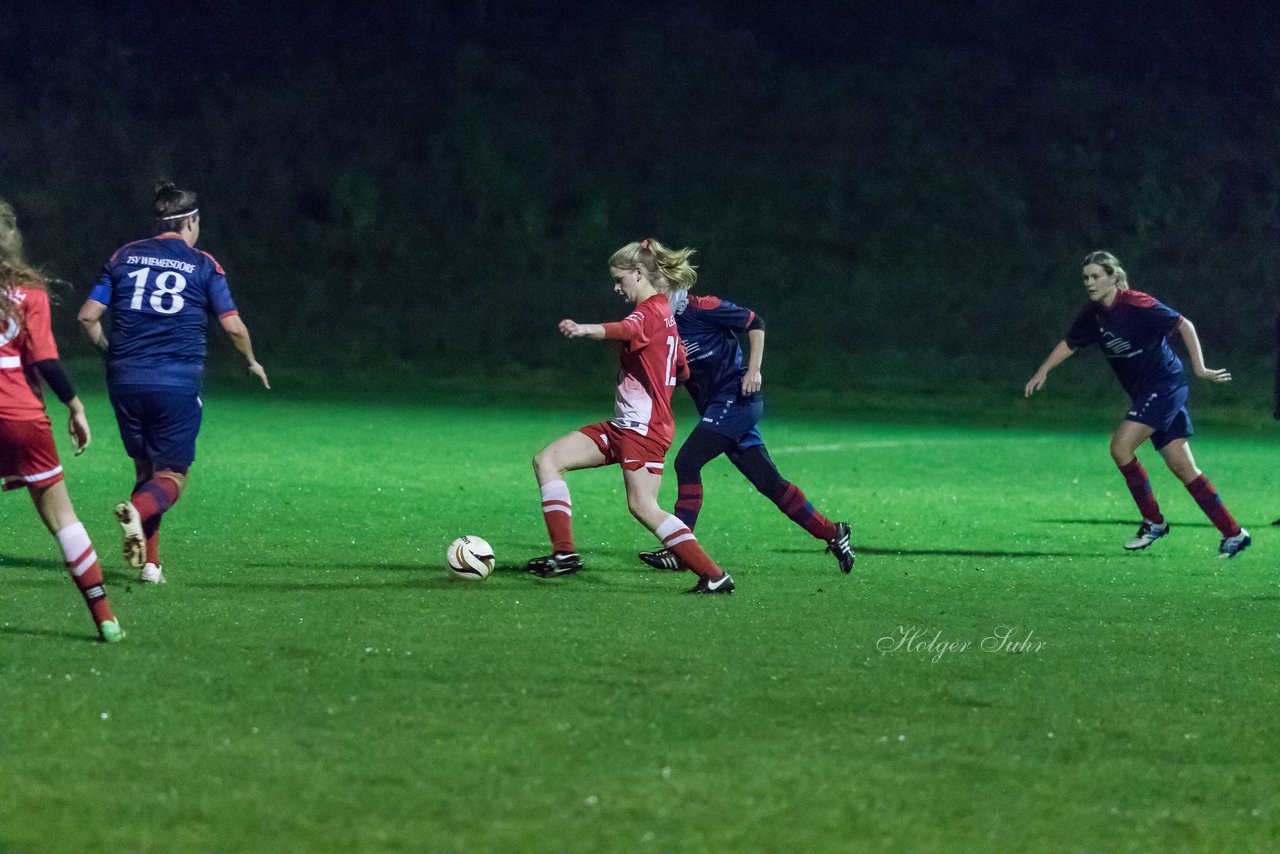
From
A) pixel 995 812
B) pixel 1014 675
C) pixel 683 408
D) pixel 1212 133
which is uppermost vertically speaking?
pixel 995 812

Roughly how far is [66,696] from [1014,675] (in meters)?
3.21

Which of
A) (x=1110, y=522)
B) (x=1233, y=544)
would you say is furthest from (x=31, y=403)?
(x=1110, y=522)

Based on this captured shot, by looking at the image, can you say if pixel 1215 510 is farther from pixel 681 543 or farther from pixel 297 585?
pixel 297 585

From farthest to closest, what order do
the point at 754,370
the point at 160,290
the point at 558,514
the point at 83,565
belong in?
1. the point at 754,370
2. the point at 558,514
3. the point at 160,290
4. the point at 83,565

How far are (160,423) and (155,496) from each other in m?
0.37

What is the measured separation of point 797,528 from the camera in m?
10.3

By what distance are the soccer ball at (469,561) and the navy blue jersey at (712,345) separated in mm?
1408

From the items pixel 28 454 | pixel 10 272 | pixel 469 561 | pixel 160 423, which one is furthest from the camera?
pixel 469 561

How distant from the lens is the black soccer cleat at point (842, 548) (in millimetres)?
8383

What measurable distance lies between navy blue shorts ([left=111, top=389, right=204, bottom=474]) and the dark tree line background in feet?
58.3

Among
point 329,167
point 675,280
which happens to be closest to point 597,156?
point 329,167

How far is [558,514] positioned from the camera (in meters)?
7.87

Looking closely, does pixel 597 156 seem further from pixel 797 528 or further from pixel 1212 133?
pixel 797 528

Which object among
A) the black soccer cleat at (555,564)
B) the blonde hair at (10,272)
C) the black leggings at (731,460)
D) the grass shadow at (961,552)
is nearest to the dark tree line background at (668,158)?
the grass shadow at (961,552)
